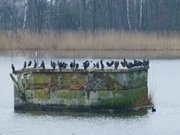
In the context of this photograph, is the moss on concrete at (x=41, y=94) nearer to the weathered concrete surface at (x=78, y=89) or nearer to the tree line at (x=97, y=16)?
the weathered concrete surface at (x=78, y=89)

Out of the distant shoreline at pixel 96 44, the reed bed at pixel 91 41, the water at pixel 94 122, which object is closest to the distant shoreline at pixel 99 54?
the distant shoreline at pixel 96 44

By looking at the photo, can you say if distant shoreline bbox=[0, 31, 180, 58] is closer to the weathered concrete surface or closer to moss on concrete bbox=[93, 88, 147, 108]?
the weathered concrete surface

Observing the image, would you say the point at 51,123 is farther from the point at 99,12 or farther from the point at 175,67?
the point at 99,12

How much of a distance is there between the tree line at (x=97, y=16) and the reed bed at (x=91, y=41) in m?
12.9

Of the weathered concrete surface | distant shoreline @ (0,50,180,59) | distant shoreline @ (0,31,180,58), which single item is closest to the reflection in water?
the weathered concrete surface

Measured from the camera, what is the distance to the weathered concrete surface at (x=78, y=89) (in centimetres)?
3381

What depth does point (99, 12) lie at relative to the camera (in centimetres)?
9056

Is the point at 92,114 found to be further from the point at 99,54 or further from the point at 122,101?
the point at 99,54

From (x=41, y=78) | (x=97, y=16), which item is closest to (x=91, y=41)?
(x=97, y=16)

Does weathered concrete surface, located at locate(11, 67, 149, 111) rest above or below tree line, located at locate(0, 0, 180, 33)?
below

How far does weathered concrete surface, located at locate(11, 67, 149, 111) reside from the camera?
111 feet

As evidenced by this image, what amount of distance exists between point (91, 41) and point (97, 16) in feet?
Result: 83.1

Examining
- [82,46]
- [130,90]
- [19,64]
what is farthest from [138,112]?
[82,46]

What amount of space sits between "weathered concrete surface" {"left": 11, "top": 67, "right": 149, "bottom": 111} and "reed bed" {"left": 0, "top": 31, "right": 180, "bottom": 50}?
28.2m
